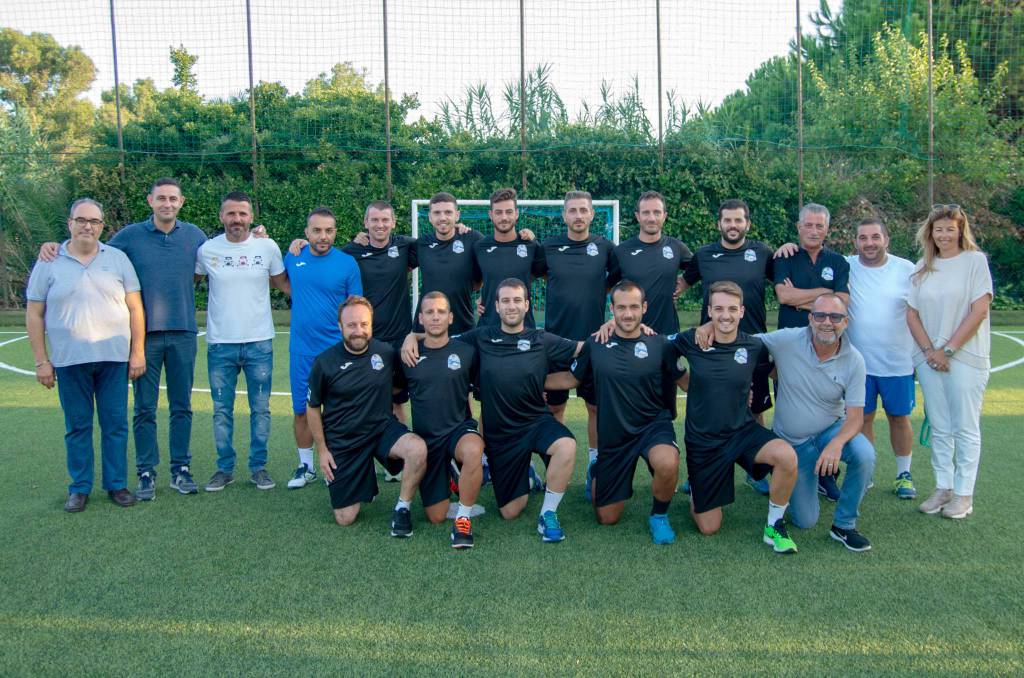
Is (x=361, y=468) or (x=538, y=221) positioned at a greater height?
(x=538, y=221)

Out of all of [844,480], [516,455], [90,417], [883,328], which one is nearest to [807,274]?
[883,328]

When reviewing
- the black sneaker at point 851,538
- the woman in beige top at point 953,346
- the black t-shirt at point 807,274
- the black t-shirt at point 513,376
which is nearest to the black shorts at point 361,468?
the black t-shirt at point 513,376

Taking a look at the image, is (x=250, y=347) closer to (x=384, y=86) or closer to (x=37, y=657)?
(x=37, y=657)

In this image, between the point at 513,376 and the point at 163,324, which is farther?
the point at 163,324

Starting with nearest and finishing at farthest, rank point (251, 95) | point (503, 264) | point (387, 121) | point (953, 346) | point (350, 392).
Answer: point (953, 346)
point (350, 392)
point (503, 264)
point (387, 121)
point (251, 95)

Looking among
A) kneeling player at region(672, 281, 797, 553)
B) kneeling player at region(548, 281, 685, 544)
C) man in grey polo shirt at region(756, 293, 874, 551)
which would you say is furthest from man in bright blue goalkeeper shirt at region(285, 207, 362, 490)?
man in grey polo shirt at region(756, 293, 874, 551)

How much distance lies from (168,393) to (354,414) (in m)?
1.36

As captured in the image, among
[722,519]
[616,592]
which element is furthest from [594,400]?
[616,592]

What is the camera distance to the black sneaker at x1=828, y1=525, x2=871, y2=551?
4398 mm

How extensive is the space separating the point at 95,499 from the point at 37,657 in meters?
2.24

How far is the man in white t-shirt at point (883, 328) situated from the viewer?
532cm

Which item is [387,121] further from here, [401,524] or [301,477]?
[401,524]

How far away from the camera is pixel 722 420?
4.79 m

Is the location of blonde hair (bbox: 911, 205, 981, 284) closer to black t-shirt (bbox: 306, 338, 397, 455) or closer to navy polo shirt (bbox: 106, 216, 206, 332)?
black t-shirt (bbox: 306, 338, 397, 455)
